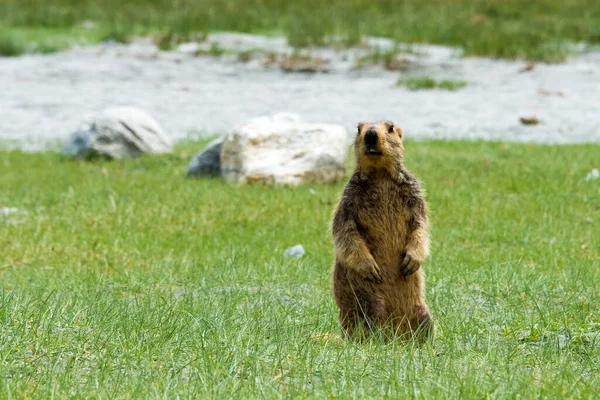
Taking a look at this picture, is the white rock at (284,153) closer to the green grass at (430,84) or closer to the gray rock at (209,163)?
the gray rock at (209,163)

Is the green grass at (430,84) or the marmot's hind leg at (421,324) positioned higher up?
the marmot's hind leg at (421,324)

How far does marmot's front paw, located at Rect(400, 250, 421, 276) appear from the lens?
5.16m

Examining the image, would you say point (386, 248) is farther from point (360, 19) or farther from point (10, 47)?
point (360, 19)

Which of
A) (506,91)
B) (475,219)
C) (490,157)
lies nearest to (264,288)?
(475,219)

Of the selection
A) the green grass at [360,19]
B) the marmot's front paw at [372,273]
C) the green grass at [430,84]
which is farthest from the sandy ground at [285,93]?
the marmot's front paw at [372,273]

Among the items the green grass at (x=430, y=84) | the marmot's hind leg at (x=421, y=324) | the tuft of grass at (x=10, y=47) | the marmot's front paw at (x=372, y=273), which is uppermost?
the marmot's front paw at (x=372, y=273)

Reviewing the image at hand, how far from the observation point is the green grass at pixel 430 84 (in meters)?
20.9

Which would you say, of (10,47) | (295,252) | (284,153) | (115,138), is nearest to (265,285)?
(295,252)

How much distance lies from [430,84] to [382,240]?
52.6 feet

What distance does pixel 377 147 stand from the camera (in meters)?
5.19

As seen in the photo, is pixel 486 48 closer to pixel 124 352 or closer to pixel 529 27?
pixel 529 27

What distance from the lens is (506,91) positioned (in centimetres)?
2056

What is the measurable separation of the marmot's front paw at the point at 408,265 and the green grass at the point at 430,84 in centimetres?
1600

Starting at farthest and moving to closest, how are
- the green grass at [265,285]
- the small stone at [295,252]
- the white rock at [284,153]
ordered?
the white rock at [284,153] → the small stone at [295,252] → the green grass at [265,285]
